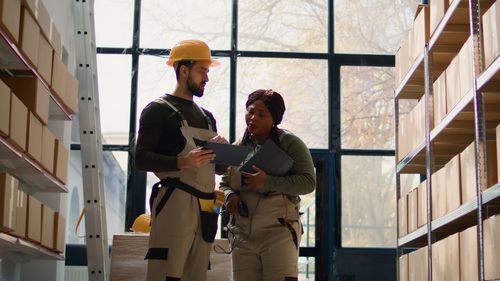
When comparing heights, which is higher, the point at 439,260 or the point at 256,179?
the point at 256,179

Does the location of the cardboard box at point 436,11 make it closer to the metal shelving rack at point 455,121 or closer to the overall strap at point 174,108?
the metal shelving rack at point 455,121

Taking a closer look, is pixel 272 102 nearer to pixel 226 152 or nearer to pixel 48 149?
pixel 226 152

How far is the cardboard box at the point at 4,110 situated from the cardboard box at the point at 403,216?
9.08 ft

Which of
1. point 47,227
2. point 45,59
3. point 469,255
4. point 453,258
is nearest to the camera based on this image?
point 469,255

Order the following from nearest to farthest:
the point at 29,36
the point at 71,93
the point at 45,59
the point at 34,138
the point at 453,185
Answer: the point at 453,185 < the point at 29,36 < the point at 34,138 < the point at 45,59 < the point at 71,93

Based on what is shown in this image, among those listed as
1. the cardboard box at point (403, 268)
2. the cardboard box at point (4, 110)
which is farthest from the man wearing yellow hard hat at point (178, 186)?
the cardboard box at point (403, 268)

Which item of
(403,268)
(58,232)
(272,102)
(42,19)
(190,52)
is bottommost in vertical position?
(403,268)

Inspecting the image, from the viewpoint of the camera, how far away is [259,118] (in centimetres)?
408

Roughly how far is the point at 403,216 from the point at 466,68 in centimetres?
186

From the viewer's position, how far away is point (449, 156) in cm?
581

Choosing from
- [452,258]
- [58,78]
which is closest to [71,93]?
[58,78]

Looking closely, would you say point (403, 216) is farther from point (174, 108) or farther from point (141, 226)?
point (174, 108)

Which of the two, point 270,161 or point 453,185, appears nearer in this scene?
point 270,161

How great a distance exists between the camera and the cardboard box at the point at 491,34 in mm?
3656
